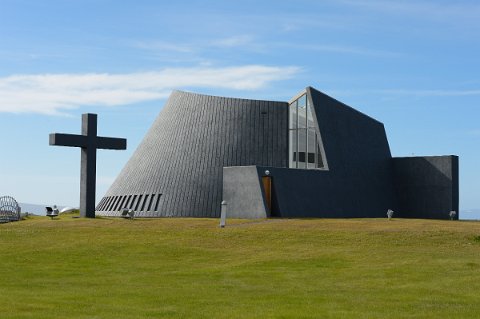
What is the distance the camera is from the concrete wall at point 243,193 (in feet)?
134

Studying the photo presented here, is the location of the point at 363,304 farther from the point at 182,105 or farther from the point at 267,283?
the point at 182,105

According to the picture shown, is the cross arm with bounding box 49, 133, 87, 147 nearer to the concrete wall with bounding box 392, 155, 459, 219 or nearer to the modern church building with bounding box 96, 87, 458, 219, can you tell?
the modern church building with bounding box 96, 87, 458, 219

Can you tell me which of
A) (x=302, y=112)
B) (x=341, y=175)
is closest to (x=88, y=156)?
(x=302, y=112)

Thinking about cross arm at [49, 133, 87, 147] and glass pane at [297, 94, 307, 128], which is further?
glass pane at [297, 94, 307, 128]

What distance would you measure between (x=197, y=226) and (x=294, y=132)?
1533 cm

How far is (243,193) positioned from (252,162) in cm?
556

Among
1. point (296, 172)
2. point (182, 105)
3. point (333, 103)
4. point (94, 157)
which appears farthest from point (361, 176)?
point (94, 157)

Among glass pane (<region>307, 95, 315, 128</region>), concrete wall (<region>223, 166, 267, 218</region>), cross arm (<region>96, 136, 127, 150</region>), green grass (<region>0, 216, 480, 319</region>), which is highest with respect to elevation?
glass pane (<region>307, 95, 315, 128</region>)

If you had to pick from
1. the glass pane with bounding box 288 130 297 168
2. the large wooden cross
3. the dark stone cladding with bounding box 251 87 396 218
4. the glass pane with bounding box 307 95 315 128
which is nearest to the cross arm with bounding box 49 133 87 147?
the large wooden cross

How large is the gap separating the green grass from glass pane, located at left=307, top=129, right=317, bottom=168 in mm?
12534

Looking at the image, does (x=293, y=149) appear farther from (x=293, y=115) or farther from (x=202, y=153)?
(x=202, y=153)

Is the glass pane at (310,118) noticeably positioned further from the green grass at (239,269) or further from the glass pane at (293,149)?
the green grass at (239,269)

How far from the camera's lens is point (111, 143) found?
43.4 metres

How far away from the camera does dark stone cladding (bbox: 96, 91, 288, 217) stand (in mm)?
46562
